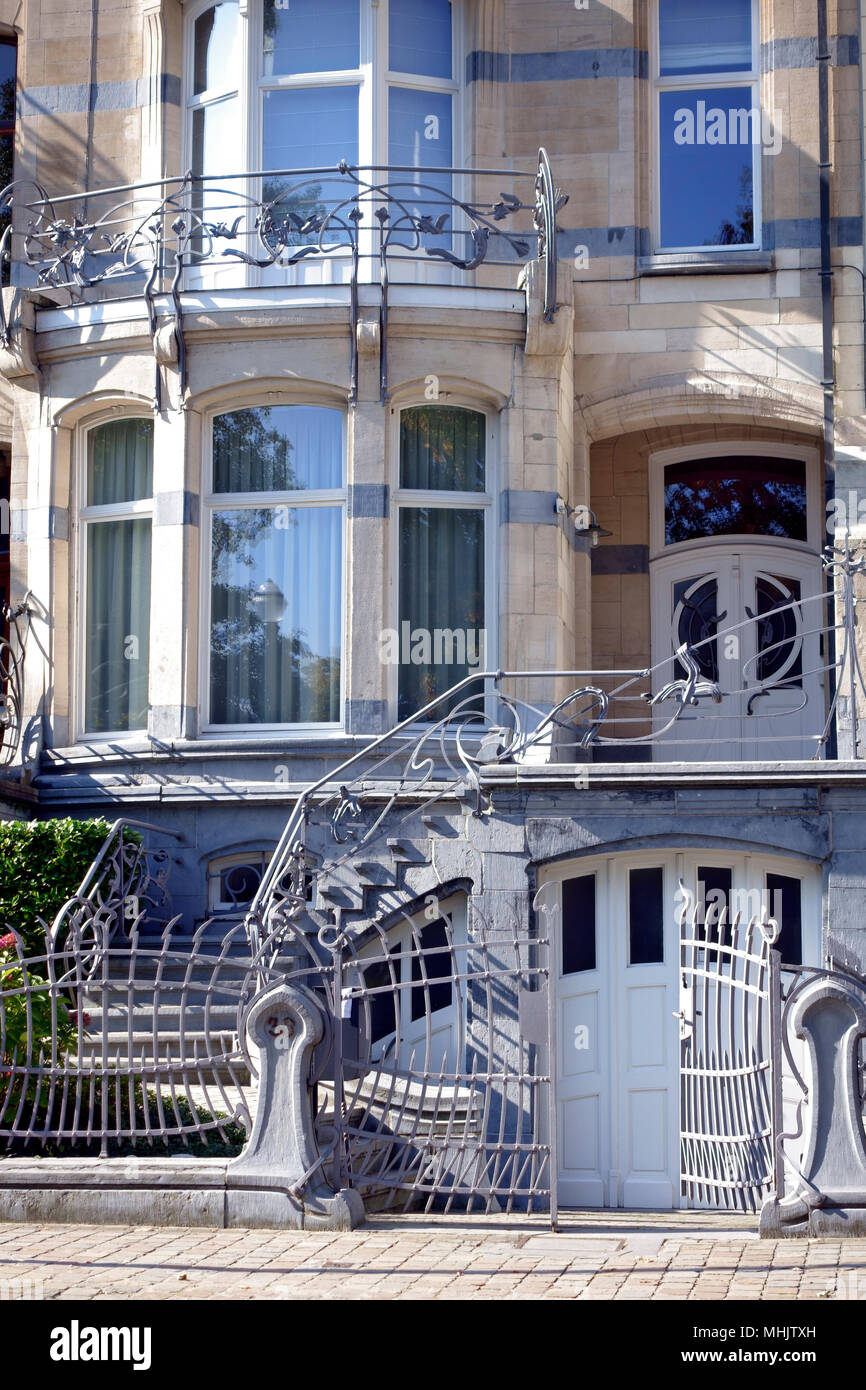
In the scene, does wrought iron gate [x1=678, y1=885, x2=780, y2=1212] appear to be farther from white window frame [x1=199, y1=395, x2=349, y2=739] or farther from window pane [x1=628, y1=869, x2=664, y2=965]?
white window frame [x1=199, y1=395, x2=349, y2=739]

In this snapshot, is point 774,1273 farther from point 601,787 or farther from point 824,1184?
point 601,787

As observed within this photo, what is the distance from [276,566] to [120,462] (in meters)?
1.82

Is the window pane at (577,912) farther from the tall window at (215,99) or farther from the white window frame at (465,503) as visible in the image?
the tall window at (215,99)

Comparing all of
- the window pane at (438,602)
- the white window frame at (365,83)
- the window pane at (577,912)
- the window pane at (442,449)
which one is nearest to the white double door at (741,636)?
the window pane at (438,602)

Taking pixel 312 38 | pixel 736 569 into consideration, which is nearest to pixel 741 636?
pixel 736 569

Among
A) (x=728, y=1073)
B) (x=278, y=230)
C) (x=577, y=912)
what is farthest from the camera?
(x=278, y=230)

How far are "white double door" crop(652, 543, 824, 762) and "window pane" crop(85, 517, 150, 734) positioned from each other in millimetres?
4732

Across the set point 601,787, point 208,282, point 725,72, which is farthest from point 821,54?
point 601,787

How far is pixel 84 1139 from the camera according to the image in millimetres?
10391

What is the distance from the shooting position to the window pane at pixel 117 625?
14617 millimetres

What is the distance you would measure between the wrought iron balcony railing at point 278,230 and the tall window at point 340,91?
119 mm

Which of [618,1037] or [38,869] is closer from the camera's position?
[618,1037]

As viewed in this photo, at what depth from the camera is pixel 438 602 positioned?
1422 centimetres

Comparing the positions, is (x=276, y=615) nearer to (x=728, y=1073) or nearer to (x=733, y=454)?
(x=733, y=454)
